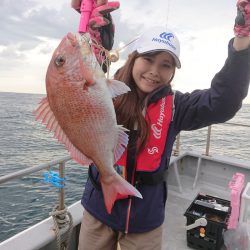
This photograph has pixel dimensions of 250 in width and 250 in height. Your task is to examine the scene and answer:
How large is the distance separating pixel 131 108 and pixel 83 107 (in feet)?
1.73

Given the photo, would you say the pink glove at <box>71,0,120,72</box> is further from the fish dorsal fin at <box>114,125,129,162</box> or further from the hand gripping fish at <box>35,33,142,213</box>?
the fish dorsal fin at <box>114,125,129,162</box>

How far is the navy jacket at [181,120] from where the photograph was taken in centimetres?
164

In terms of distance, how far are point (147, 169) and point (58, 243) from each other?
4.16 feet

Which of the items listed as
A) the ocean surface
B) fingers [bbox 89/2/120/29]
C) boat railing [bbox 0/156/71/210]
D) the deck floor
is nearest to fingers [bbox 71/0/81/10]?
fingers [bbox 89/2/120/29]

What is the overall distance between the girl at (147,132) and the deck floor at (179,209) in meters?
→ 1.56

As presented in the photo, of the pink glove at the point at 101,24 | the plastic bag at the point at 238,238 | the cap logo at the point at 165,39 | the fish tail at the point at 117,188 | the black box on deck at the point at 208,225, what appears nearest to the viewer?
the fish tail at the point at 117,188

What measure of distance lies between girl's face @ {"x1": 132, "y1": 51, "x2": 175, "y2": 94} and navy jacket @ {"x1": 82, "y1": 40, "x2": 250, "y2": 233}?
9cm

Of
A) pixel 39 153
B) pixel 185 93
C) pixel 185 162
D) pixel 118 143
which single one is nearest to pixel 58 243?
pixel 118 143

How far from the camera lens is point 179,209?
429cm

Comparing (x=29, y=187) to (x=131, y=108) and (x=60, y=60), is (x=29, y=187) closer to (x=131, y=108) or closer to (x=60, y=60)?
(x=131, y=108)

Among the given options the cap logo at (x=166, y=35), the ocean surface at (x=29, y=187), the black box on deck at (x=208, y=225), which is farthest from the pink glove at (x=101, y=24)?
the black box on deck at (x=208, y=225)

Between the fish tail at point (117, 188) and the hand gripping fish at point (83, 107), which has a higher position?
the hand gripping fish at point (83, 107)

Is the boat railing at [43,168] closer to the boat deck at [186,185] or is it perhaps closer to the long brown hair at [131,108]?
the boat deck at [186,185]

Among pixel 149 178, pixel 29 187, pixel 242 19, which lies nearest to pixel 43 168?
pixel 149 178
